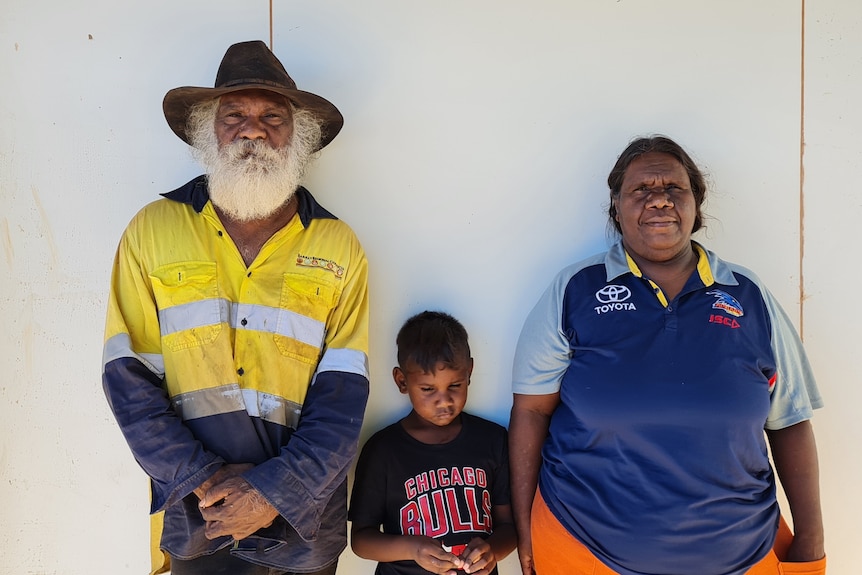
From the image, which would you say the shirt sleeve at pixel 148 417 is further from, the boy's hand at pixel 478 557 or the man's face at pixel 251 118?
the boy's hand at pixel 478 557

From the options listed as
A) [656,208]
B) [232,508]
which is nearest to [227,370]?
[232,508]

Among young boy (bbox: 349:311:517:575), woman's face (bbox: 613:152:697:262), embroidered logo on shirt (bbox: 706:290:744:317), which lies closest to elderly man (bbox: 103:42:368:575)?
young boy (bbox: 349:311:517:575)

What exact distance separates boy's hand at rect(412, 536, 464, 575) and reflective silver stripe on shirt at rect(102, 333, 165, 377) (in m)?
1.09

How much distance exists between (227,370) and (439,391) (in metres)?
0.79

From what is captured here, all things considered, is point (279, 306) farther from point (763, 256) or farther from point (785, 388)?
point (763, 256)

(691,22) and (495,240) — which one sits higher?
(691,22)

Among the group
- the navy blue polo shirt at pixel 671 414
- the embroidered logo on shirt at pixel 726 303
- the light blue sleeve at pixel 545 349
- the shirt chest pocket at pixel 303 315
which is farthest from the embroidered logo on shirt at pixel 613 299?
the shirt chest pocket at pixel 303 315

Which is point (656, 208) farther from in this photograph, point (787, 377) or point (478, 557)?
point (478, 557)

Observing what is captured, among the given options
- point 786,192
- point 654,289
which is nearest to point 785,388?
point 654,289

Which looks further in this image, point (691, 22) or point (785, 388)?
point (691, 22)

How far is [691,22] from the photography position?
116 inches

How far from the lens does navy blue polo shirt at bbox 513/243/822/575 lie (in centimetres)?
221

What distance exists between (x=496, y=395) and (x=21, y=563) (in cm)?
215

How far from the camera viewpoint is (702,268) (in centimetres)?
242
